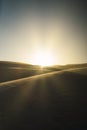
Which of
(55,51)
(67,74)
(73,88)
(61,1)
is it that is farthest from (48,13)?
(73,88)

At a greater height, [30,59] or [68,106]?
[30,59]

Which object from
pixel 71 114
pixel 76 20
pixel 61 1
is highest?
pixel 61 1

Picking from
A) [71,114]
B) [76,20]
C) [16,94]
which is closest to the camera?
[71,114]

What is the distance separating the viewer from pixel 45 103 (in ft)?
1.67

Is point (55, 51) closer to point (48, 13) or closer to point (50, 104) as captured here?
point (48, 13)

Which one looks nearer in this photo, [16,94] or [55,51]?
[16,94]

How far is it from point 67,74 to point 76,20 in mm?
623

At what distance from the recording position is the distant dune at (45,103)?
443 millimetres

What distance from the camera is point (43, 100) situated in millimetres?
522

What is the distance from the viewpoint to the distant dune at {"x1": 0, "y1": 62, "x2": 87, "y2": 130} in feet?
1.45

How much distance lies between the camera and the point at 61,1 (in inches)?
50.1

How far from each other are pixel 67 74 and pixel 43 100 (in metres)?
0.19

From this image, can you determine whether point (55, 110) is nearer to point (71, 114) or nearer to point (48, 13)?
point (71, 114)

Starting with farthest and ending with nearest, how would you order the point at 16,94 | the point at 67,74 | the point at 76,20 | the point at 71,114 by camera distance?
the point at 76,20, the point at 67,74, the point at 16,94, the point at 71,114
